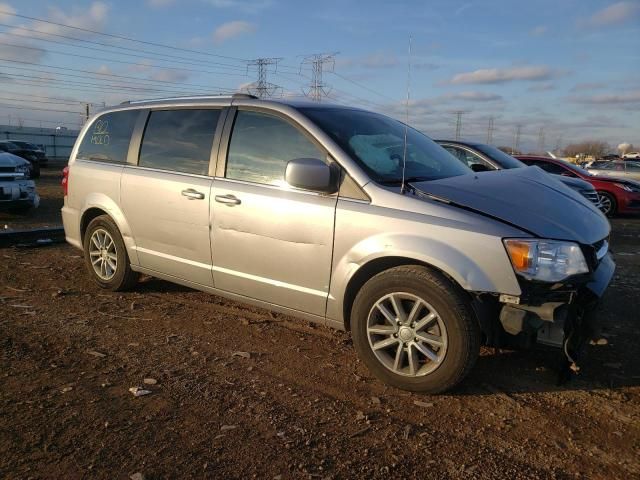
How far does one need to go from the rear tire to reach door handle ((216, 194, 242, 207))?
12902 millimetres

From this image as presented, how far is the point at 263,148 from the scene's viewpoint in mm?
4137

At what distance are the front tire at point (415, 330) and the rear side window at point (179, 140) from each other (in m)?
1.92

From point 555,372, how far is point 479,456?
1302mm

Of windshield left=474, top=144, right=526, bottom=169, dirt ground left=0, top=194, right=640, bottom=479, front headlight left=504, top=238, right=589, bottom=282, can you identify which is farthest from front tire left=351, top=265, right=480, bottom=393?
windshield left=474, top=144, right=526, bottom=169

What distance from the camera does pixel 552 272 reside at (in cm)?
306

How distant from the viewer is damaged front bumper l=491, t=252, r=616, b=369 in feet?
10.0

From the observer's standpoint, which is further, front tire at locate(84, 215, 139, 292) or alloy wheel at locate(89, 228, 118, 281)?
alloy wheel at locate(89, 228, 118, 281)

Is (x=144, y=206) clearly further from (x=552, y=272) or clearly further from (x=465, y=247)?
(x=552, y=272)

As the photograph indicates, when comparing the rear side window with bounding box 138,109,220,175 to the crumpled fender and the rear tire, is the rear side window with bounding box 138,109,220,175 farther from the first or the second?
the rear tire

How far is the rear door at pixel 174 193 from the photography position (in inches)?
174

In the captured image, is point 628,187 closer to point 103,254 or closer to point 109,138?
point 109,138

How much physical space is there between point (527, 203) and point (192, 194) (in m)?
2.61

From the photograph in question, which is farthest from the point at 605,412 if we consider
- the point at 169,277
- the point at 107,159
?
the point at 107,159

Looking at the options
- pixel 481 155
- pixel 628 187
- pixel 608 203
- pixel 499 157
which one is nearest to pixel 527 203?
pixel 481 155
